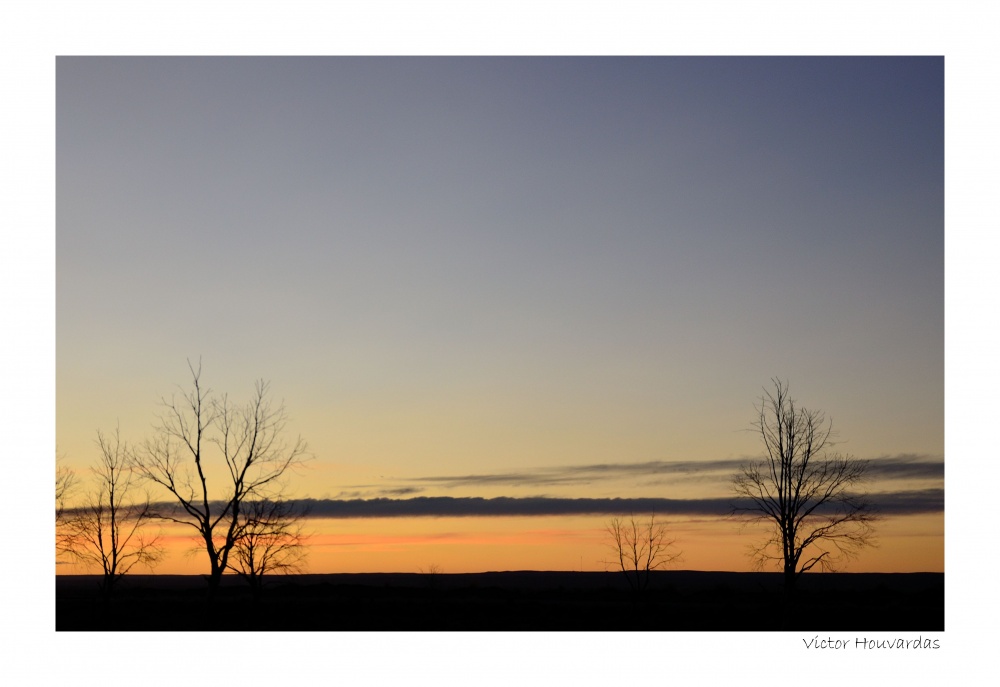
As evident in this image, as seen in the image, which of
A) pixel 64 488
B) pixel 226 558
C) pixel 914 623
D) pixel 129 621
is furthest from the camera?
pixel 914 623

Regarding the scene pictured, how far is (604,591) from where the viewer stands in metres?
95.0

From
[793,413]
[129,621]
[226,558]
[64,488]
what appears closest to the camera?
[226,558]

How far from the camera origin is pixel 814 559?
1364 inches

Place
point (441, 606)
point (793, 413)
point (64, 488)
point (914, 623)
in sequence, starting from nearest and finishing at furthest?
point (793, 413)
point (64, 488)
point (914, 623)
point (441, 606)
